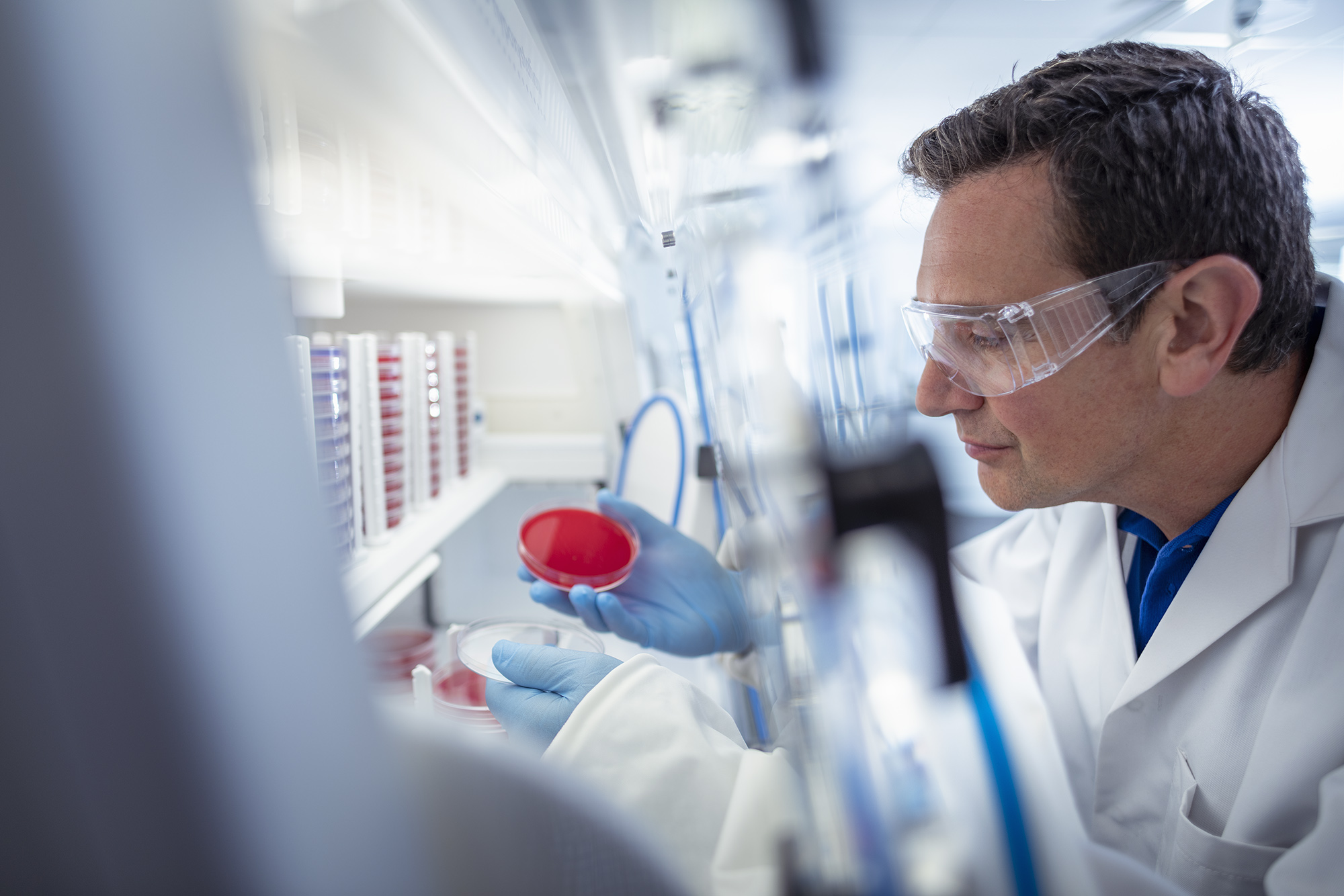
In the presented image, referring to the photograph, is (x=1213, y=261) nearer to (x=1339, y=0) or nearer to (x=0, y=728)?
(x=1339, y=0)

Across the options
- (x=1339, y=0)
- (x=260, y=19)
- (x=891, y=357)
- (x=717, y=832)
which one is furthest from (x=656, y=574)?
(x=1339, y=0)

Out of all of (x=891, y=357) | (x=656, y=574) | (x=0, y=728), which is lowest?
(x=656, y=574)

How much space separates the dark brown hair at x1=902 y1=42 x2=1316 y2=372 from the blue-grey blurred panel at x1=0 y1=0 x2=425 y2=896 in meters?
0.97

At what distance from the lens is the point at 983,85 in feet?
8.26

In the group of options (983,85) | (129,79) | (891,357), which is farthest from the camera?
(983,85)

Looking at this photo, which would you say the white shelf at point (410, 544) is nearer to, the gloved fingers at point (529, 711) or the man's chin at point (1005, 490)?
the gloved fingers at point (529, 711)

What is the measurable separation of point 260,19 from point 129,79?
16cm

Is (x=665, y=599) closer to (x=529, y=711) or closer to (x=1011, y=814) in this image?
(x=529, y=711)

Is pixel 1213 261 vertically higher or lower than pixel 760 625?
higher

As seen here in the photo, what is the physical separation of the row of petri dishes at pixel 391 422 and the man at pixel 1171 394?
0.64m

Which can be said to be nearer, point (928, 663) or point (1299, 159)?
point (928, 663)

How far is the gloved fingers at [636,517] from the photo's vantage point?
1.38 m

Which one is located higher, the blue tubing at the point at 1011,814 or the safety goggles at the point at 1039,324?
the safety goggles at the point at 1039,324

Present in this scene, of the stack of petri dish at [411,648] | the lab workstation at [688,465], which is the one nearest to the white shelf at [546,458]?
the lab workstation at [688,465]
